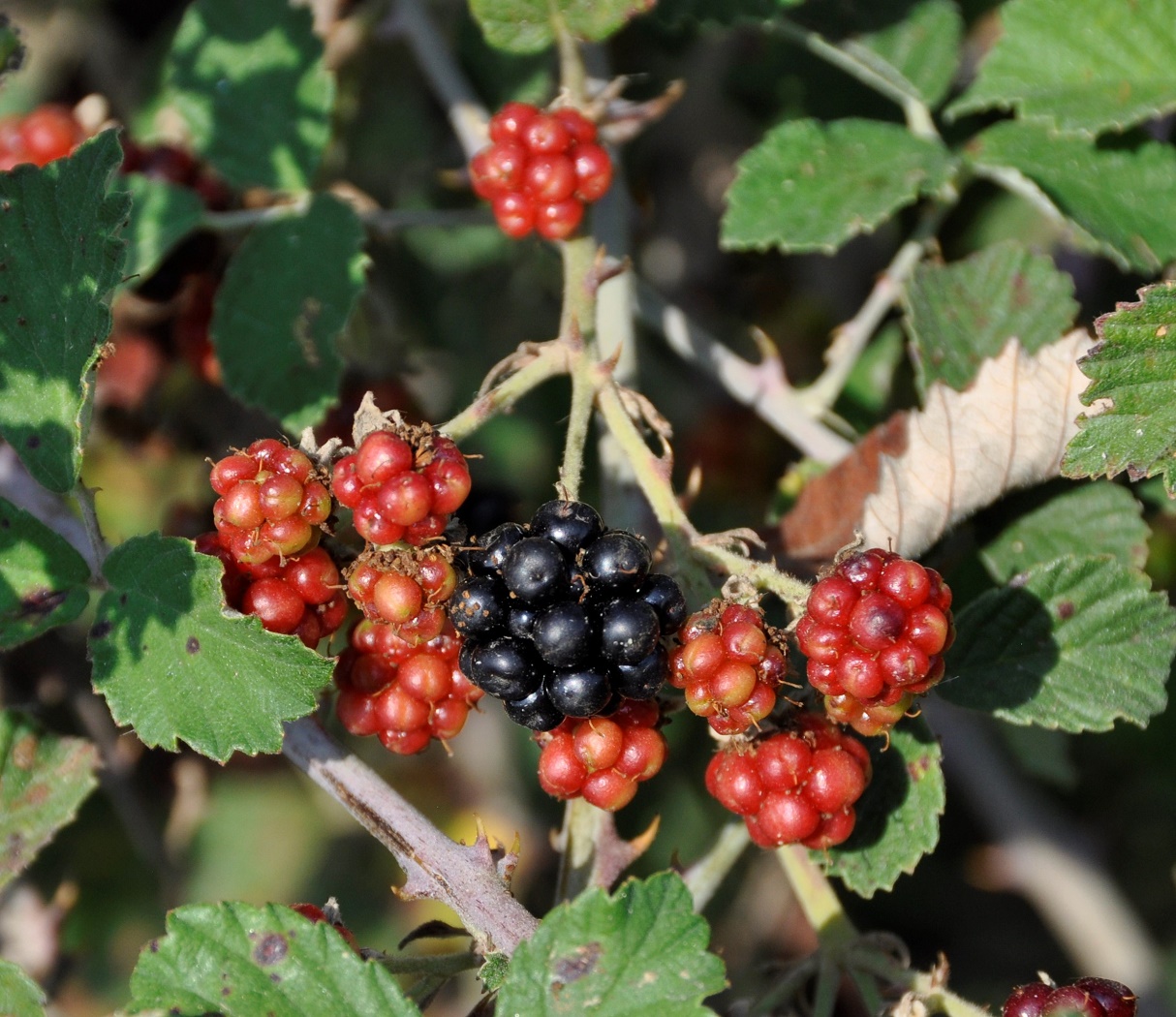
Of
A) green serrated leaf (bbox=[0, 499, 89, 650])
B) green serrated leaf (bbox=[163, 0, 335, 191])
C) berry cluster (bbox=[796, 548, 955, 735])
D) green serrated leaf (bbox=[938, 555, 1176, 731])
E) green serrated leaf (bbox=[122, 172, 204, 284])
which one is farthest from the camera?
green serrated leaf (bbox=[163, 0, 335, 191])

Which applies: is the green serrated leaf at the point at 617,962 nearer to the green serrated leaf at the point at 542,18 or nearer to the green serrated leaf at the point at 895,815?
the green serrated leaf at the point at 895,815

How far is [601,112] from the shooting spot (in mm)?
2279

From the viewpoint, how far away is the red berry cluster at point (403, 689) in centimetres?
186

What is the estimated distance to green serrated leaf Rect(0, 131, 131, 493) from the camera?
76.2 inches

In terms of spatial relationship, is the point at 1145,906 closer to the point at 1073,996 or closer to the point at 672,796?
the point at 672,796

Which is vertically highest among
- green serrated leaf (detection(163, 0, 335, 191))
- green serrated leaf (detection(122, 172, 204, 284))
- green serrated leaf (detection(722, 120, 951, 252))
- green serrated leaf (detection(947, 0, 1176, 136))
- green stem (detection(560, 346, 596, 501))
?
green serrated leaf (detection(163, 0, 335, 191))

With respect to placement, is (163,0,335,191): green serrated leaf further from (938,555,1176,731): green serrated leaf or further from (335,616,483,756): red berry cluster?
(938,555,1176,731): green serrated leaf

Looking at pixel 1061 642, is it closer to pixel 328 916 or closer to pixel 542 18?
pixel 328 916

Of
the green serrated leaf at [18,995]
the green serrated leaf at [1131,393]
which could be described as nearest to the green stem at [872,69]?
the green serrated leaf at [1131,393]

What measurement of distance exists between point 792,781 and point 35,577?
4.08ft

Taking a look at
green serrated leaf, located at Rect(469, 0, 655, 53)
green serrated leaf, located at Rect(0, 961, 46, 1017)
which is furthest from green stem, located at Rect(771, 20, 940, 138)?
green serrated leaf, located at Rect(0, 961, 46, 1017)

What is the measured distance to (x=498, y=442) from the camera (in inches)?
161

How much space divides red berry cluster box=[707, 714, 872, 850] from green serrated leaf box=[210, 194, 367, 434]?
1.13 meters

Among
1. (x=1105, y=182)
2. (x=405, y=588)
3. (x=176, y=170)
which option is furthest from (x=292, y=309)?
(x=1105, y=182)
